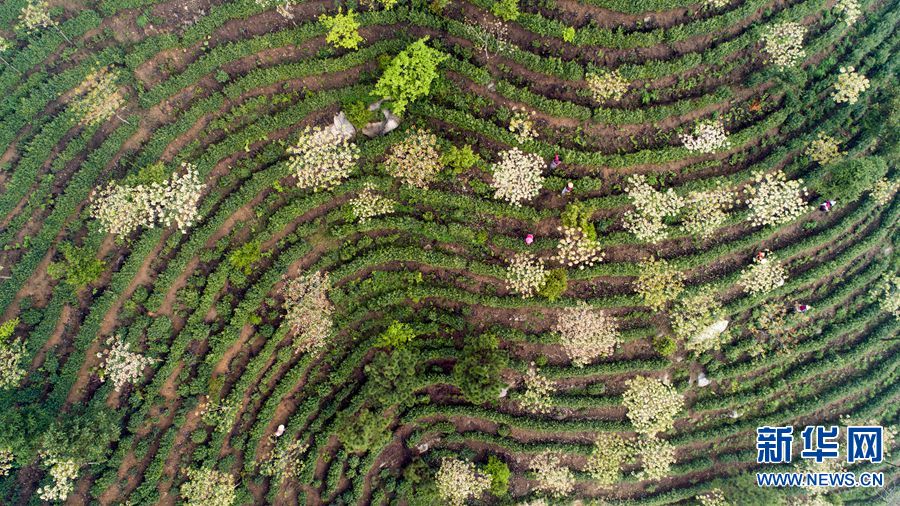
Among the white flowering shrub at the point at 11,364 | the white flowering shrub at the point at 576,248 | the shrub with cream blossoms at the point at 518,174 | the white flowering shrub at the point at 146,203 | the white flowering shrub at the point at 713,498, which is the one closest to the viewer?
the white flowering shrub at the point at 11,364

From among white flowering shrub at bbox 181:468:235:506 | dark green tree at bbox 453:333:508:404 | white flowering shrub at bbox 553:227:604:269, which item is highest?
white flowering shrub at bbox 553:227:604:269

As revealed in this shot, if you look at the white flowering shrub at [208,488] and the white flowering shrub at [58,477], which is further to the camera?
the white flowering shrub at [208,488]

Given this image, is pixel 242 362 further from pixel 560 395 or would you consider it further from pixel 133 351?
pixel 560 395

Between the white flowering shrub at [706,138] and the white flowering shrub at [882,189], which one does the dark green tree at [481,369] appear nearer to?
the white flowering shrub at [706,138]

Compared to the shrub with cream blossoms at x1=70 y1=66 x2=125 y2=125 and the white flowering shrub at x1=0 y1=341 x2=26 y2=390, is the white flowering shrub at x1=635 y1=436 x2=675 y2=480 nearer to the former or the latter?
the white flowering shrub at x1=0 y1=341 x2=26 y2=390

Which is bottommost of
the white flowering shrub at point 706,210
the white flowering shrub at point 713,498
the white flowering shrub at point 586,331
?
the white flowering shrub at point 713,498

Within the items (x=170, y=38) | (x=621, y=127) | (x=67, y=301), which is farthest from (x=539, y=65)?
(x=67, y=301)

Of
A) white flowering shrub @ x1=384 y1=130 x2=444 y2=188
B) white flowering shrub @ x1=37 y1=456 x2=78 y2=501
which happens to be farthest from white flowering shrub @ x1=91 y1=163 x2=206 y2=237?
white flowering shrub @ x1=37 y1=456 x2=78 y2=501

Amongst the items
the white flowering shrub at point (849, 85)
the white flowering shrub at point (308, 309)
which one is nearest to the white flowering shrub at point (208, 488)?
the white flowering shrub at point (308, 309)
